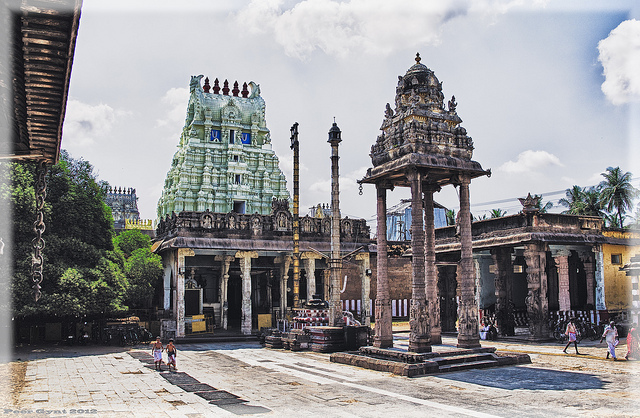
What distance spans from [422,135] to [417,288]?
16.5 feet

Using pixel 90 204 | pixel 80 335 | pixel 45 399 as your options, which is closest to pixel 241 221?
pixel 90 204

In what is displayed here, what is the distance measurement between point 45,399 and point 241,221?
63.2 feet

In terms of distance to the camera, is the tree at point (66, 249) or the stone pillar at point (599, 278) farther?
the stone pillar at point (599, 278)

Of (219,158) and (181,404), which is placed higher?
(219,158)

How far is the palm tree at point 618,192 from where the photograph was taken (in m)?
47.9

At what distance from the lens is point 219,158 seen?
144 ft

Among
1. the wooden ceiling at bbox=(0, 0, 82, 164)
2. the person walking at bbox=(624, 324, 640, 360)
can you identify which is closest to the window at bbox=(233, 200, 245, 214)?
the person walking at bbox=(624, 324, 640, 360)

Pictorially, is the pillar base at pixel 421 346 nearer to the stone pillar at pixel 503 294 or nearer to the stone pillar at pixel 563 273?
the stone pillar at pixel 503 294

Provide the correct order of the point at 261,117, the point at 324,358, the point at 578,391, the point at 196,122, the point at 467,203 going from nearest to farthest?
1. the point at 578,391
2. the point at 467,203
3. the point at 324,358
4. the point at 196,122
5. the point at 261,117

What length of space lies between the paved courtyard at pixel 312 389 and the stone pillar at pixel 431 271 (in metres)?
3.36

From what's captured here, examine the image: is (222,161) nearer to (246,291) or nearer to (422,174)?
(246,291)

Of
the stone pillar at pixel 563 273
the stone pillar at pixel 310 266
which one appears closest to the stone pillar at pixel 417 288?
the stone pillar at pixel 563 273

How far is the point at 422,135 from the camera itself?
17375mm

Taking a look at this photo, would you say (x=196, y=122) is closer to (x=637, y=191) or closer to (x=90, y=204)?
(x=90, y=204)
